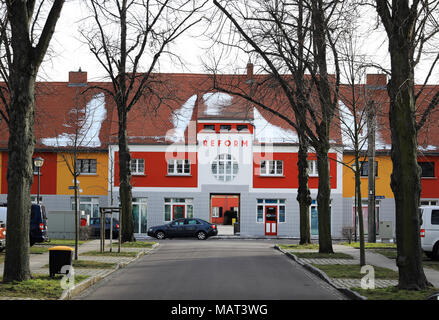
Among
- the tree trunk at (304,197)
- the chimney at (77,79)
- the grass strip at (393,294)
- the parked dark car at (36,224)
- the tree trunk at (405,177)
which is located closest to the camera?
the grass strip at (393,294)

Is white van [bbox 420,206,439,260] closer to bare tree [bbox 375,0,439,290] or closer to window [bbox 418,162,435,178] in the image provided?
bare tree [bbox 375,0,439,290]

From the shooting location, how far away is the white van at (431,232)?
23.5 m

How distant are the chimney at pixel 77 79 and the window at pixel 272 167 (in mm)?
16840

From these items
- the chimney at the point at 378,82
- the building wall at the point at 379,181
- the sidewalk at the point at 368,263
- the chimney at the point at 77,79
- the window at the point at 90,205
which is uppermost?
the chimney at the point at 77,79

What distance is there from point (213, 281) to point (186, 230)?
2674cm

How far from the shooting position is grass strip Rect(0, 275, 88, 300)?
40.5ft

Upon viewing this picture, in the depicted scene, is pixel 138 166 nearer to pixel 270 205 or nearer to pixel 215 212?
pixel 270 205

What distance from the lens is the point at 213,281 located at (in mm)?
15883

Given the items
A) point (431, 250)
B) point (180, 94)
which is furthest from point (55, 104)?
point (431, 250)

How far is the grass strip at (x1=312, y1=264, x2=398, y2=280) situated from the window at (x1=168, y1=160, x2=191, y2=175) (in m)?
28.6

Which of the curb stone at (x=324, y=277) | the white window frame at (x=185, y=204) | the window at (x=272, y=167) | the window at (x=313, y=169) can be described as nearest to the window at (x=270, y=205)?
the window at (x=272, y=167)

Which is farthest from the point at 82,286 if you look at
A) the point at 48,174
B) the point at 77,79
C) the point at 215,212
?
the point at 215,212

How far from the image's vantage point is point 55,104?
171ft

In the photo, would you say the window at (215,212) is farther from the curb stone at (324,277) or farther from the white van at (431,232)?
the white van at (431,232)
